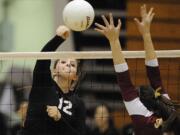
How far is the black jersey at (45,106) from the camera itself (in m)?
5.11

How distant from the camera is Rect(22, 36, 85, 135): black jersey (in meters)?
5.11

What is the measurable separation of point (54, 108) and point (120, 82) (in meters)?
0.79

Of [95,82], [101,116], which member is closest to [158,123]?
[101,116]

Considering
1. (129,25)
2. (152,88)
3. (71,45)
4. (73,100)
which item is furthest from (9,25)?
(152,88)

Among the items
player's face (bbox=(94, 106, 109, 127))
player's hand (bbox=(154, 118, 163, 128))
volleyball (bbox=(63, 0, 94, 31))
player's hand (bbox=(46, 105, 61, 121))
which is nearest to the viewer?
player's hand (bbox=(154, 118, 163, 128))

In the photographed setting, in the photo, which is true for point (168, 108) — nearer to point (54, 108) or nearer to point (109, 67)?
point (54, 108)

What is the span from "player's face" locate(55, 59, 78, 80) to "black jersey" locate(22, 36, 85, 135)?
0.09 metres

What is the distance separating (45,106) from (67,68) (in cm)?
32

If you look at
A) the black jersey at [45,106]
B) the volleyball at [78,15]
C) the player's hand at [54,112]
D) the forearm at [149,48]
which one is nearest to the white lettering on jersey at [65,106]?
the black jersey at [45,106]

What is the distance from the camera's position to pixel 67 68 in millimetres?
5230

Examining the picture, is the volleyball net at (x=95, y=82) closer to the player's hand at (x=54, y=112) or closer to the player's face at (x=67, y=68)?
the player's face at (x=67, y=68)

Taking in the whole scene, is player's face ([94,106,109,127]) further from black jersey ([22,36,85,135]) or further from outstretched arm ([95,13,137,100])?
outstretched arm ([95,13,137,100])

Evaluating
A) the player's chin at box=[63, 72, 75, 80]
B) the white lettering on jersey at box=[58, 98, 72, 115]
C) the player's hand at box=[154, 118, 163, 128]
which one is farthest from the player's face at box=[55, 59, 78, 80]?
the player's hand at box=[154, 118, 163, 128]

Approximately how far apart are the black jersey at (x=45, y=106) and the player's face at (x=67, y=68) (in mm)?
94
